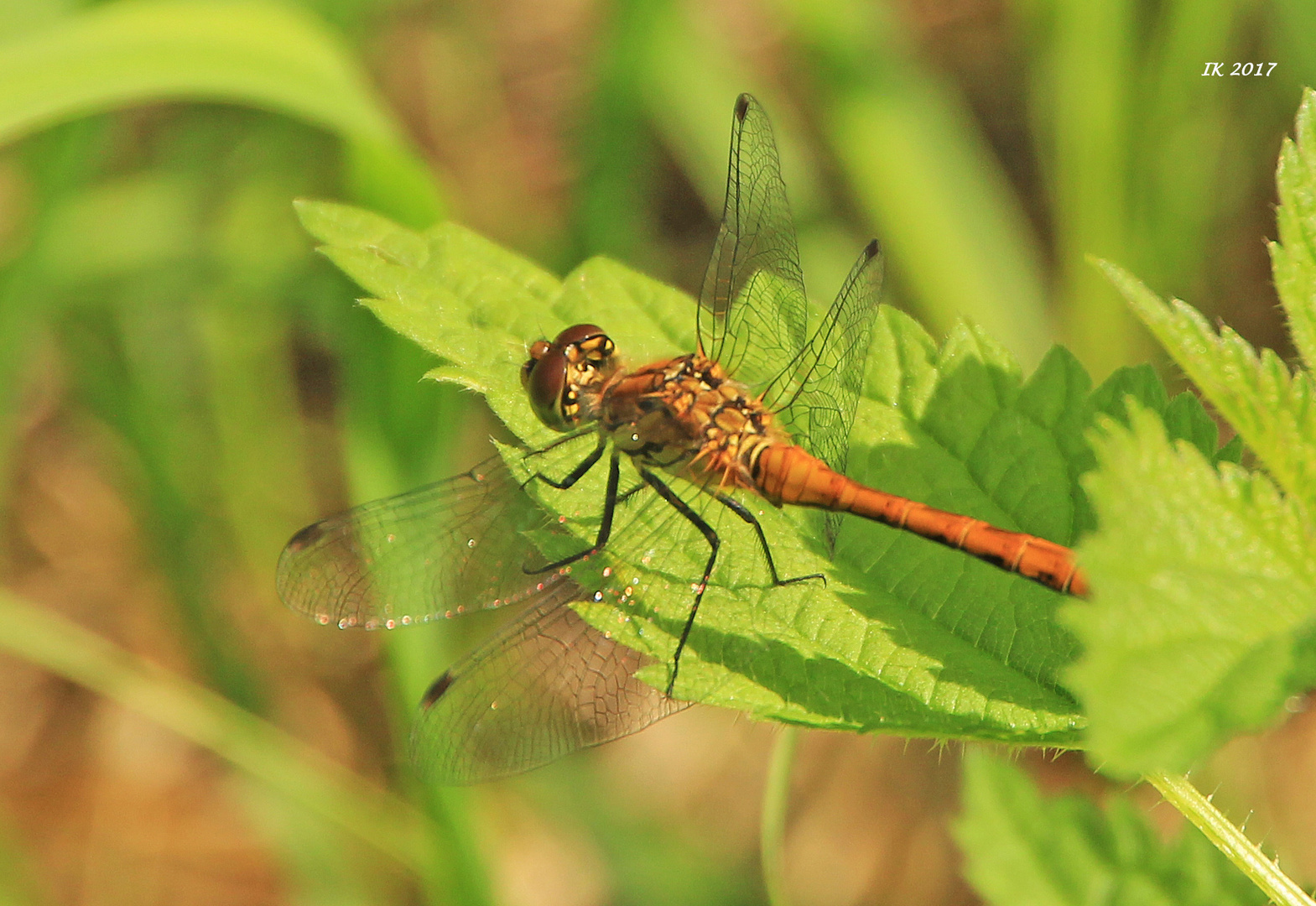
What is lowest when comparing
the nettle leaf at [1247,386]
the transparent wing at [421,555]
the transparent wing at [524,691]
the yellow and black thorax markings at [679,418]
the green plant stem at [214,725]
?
the green plant stem at [214,725]

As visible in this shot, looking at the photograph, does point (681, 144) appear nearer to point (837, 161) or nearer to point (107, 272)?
point (837, 161)

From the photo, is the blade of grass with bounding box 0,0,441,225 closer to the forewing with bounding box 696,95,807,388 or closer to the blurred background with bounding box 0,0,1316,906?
the blurred background with bounding box 0,0,1316,906

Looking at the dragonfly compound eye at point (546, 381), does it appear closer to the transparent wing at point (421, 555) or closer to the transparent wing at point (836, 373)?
the transparent wing at point (421, 555)

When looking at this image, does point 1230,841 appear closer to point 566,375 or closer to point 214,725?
point 566,375

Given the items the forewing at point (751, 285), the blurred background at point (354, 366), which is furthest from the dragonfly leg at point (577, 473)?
the blurred background at point (354, 366)

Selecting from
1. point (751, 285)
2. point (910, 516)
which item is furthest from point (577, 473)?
point (910, 516)

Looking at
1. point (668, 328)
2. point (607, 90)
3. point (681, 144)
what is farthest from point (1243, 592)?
point (681, 144)
